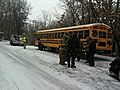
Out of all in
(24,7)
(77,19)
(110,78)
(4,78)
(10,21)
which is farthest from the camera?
(10,21)

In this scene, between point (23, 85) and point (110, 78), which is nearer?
point (23, 85)

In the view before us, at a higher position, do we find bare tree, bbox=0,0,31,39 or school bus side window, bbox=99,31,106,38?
bare tree, bbox=0,0,31,39

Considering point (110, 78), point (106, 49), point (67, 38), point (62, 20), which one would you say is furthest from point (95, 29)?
point (62, 20)

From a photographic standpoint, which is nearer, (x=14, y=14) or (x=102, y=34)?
(x=102, y=34)

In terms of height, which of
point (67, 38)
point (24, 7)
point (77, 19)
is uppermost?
point (24, 7)

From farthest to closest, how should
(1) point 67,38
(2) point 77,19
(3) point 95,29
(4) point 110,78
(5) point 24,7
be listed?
1. (5) point 24,7
2. (2) point 77,19
3. (3) point 95,29
4. (1) point 67,38
5. (4) point 110,78

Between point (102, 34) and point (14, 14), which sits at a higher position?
point (14, 14)

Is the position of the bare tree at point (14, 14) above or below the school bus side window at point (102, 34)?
above

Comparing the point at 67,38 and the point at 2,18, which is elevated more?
the point at 2,18

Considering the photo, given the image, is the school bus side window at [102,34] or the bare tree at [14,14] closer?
the school bus side window at [102,34]

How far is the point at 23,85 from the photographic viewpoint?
33.7ft

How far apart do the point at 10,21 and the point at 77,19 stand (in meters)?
44.0

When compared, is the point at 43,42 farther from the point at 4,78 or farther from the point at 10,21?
the point at 10,21

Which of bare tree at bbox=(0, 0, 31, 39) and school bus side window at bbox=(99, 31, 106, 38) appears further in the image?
bare tree at bbox=(0, 0, 31, 39)
